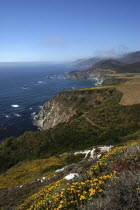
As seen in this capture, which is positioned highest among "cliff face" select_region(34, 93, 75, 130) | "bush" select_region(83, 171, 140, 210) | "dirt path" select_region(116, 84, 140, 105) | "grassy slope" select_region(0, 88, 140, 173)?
"bush" select_region(83, 171, 140, 210)

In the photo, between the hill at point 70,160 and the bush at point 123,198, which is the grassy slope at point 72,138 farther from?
the bush at point 123,198

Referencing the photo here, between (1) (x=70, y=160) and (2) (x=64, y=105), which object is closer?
(1) (x=70, y=160)

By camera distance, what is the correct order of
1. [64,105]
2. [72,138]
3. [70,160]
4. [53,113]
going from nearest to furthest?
[70,160] < [72,138] < [64,105] < [53,113]

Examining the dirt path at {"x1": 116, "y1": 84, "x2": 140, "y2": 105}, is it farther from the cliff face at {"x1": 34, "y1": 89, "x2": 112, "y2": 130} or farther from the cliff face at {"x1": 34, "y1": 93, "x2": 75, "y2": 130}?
the cliff face at {"x1": 34, "y1": 93, "x2": 75, "y2": 130}

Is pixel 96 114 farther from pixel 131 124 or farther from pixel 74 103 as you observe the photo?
pixel 74 103

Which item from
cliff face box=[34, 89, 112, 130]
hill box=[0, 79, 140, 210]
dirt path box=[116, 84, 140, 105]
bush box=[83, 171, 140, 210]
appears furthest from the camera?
cliff face box=[34, 89, 112, 130]

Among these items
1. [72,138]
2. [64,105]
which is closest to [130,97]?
[64,105]

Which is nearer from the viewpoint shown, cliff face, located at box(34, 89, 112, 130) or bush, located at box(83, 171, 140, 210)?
bush, located at box(83, 171, 140, 210)

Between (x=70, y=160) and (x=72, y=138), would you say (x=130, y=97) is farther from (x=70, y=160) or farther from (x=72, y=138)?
(x=70, y=160)

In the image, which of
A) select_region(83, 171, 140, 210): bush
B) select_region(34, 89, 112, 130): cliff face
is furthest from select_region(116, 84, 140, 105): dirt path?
select_region(83, 171, 140, 210): bush

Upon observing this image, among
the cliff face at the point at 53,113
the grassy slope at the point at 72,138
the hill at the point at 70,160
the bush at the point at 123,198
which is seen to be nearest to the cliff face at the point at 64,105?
the cliff face at the point at 53,113
